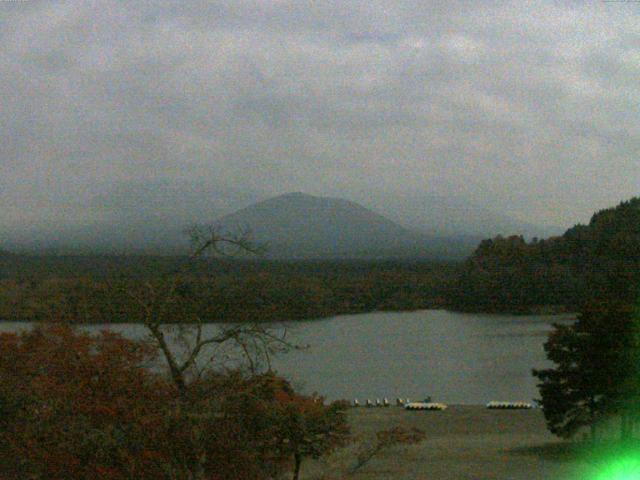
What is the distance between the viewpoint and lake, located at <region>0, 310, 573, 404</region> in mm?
15609

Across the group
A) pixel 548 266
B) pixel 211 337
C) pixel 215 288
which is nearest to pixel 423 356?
pixel 548 266

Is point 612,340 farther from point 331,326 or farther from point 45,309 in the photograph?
point 331,326

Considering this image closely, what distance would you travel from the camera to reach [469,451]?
8.67 metres

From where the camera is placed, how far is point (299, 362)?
16359 millimetres

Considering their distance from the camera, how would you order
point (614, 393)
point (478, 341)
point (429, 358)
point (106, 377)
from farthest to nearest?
point (478, 341)
point (429, 358)
point (614, 393)
point (106, 377)

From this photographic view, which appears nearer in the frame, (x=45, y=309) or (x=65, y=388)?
(x=65, y=388)

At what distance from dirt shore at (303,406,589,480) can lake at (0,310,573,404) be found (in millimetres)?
1871

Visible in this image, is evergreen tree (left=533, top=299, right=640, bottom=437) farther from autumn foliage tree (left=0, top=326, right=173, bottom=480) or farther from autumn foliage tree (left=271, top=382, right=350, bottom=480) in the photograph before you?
autumn foliage tree (left=0, top=326, right=173, bottom=480)

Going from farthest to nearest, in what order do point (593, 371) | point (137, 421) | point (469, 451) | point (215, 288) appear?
point (215, 288) < point (469, 451) < point (593, 371) < point (137, 421)

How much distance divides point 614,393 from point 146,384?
5.79 m

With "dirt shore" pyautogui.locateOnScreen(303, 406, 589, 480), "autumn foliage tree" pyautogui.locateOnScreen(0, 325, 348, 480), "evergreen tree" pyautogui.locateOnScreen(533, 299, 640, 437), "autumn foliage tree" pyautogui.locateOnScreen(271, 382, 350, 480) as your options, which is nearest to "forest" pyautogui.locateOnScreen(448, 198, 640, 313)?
"dirt shore" pyautogui.locateOnScreen(303, 406, 589, 480)

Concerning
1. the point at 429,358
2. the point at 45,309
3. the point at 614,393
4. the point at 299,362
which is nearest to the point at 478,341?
the point at 429,358

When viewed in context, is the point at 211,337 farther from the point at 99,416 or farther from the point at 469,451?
the point at 469,451

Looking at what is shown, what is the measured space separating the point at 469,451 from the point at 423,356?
39.8 ft
